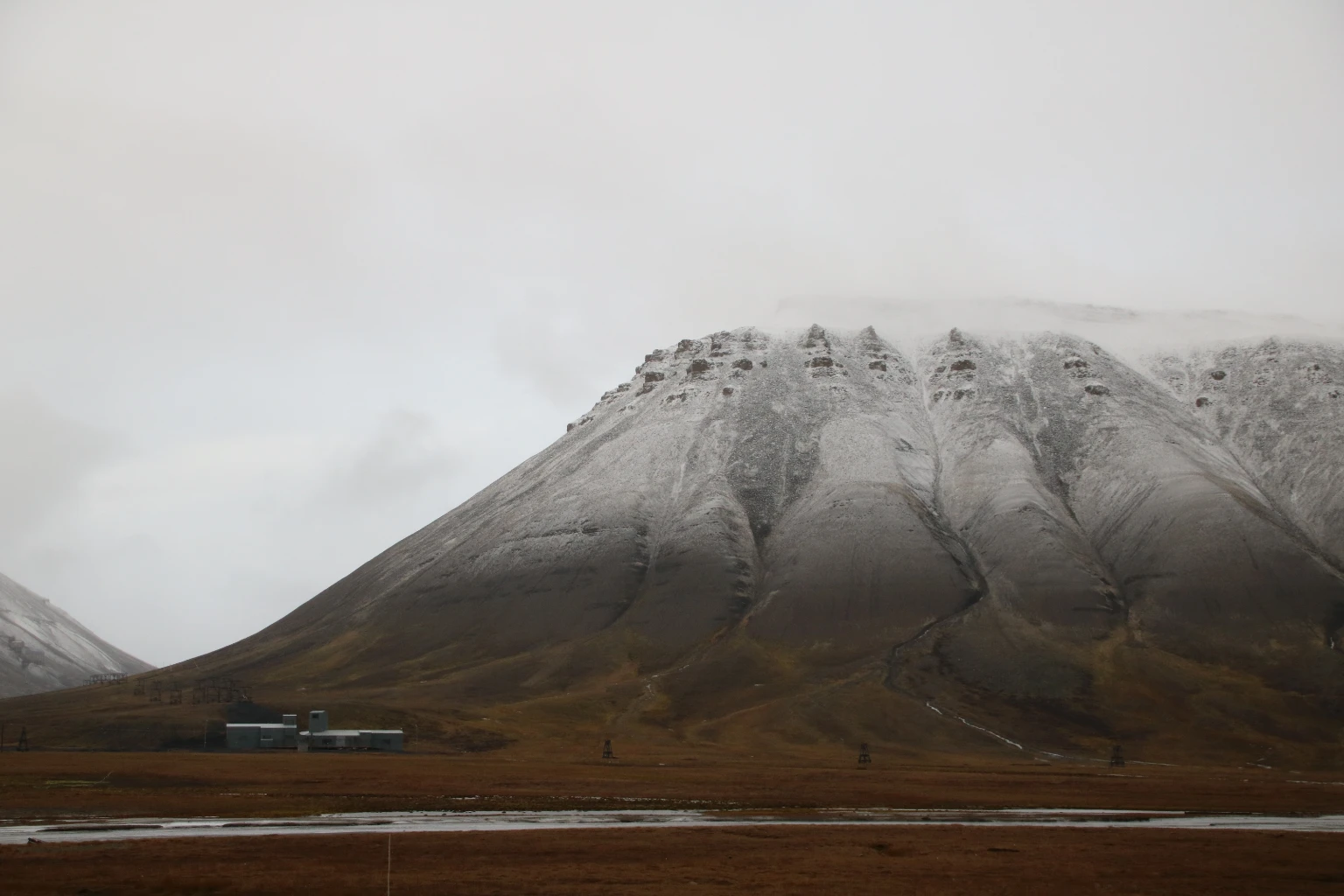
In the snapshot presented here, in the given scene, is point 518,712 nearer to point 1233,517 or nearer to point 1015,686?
point 1015,686

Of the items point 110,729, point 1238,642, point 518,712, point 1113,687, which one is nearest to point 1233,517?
point 1238,642

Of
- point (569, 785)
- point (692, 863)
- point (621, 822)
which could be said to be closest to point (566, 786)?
point (569, 785)

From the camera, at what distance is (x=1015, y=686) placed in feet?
538

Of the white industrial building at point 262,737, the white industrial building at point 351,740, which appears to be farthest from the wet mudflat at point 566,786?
the white industrial building at point 262,737

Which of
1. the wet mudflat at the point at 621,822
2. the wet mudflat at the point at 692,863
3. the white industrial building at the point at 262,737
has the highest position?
the wet mudflat at the point at 692,863

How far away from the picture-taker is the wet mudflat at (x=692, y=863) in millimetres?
45312

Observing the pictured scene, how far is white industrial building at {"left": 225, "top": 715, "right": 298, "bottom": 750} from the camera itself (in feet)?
436

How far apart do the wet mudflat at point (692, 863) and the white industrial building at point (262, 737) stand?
8058 centimetres

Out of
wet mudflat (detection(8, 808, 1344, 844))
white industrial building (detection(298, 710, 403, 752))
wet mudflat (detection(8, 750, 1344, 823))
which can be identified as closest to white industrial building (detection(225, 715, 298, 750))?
white industrial building (detection(298, 710, 403, 752))

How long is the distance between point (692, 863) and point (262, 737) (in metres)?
95.4

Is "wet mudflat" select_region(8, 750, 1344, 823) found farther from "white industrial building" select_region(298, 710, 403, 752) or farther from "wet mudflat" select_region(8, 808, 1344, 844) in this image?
"white industrial building" select_region(298, 710, 403, 752)

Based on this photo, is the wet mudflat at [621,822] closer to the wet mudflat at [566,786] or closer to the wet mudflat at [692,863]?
the wet mudflat at [692,863]

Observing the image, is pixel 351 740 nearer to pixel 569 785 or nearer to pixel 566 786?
pixel 569 785

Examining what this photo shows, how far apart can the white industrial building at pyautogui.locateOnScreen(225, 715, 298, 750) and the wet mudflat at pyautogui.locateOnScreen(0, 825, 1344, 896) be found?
80584mm
